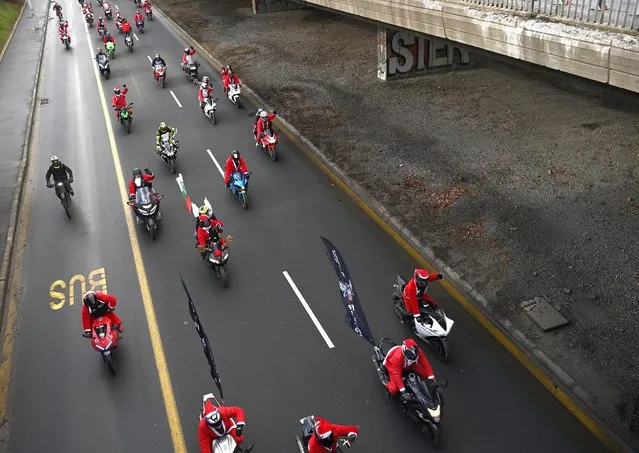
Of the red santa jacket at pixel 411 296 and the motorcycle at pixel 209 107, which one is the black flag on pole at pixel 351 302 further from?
the motorcycle at pixel 209 107

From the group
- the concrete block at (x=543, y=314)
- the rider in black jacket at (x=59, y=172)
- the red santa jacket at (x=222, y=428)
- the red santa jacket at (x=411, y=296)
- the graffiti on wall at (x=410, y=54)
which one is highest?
the graffiti on wall at (x=410, y=54)

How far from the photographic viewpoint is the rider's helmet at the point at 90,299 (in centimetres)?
970

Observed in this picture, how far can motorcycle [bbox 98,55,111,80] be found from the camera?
94.1ft

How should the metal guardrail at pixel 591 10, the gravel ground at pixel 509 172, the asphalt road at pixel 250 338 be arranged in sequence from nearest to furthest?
the asphalt road at pixel 250 338
the metal guardrail at pixel 591 10
the gravel ground at pixel 509 172

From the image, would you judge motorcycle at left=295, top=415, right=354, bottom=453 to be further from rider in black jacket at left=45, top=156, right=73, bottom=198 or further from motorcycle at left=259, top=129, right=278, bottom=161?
motorcycle at left=259, top=129, right=278, bottom=161

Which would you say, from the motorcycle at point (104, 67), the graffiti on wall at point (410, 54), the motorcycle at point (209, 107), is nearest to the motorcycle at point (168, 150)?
the motorcycle at point (209, 107)

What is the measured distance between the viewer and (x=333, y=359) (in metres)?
10.1

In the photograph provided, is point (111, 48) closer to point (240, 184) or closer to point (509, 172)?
point (240, 184)

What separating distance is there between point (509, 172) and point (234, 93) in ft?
39.8

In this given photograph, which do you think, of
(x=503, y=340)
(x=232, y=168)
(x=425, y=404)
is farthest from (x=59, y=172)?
(x=503, y=340)

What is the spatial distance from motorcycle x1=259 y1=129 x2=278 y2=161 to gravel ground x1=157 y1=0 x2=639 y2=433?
1.72 metres

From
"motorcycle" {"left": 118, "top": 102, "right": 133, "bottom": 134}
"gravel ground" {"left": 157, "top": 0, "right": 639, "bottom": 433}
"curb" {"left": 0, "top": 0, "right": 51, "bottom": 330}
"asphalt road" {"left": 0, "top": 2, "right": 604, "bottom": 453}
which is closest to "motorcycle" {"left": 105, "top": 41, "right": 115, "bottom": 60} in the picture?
"curb" {"left": 0, "top": 0, "right": 51, "bottom": 330}

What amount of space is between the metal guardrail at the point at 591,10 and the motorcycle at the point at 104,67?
2290cm

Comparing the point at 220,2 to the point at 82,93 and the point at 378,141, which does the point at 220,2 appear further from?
the point at 378,141
